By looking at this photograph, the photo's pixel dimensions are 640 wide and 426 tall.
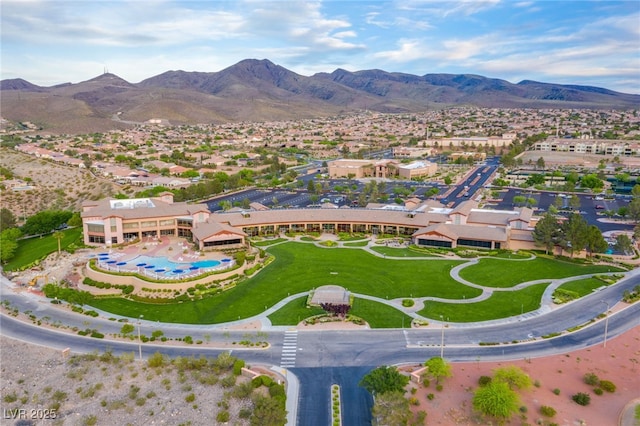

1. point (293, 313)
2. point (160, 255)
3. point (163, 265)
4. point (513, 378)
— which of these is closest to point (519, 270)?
point (513, 378)

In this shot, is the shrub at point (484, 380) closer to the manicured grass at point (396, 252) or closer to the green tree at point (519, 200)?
the manicured grass at point (396, 252)

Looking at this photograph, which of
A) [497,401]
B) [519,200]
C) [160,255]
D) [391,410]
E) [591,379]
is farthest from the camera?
[519,200]

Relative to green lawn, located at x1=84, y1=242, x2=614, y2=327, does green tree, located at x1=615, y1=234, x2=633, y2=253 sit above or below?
above

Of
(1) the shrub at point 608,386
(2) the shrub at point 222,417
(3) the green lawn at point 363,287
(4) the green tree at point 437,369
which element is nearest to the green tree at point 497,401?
(4) the green tree at point 437,369

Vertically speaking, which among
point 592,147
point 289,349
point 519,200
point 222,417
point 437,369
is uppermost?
point 592,147

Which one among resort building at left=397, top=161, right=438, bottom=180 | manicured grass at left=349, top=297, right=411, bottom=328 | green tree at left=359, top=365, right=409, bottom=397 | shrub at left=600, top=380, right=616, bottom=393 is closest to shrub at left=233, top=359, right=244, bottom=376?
green tree at left=359, top=365, right=409, bottom=397

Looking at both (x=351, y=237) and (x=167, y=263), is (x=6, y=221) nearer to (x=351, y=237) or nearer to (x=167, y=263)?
(x=167, y=263)

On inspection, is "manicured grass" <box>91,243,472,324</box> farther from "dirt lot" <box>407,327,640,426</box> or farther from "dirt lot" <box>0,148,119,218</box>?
"dirt lot" <box>0,148,119,218</box>
